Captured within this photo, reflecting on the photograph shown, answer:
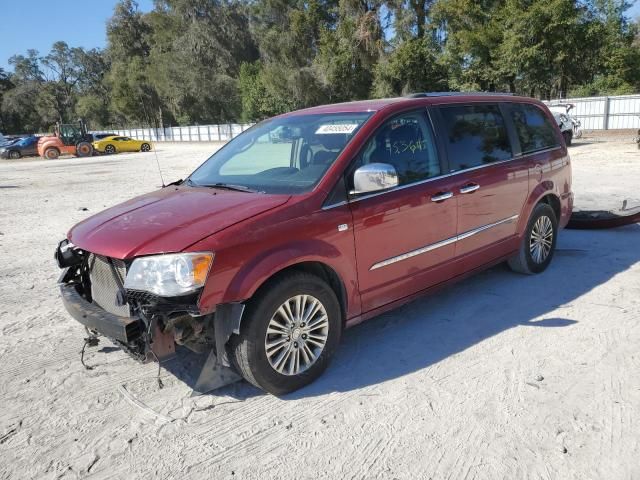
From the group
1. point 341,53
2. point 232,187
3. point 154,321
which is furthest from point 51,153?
point 154,321

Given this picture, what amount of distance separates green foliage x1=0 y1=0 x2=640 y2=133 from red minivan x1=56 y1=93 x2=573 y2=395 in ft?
103

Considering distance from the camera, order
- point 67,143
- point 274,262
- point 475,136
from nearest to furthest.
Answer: point 274,262 < point 475,136 < point 67,143

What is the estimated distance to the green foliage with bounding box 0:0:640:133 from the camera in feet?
110

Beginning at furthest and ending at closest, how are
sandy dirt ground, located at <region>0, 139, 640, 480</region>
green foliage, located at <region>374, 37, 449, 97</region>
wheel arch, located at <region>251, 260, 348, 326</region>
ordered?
1. green foliage, located at <region>374, 37, 449, 97</region>
2. wheel arch, located at <region>251, 260, 348, 326</region>
3. sandy dirt ground, located at <region>0, 139, 640, 480</region>

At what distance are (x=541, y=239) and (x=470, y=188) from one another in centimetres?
151

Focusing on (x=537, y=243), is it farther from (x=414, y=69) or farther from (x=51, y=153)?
(x=414, y=69)

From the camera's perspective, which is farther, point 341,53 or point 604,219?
point 341,53

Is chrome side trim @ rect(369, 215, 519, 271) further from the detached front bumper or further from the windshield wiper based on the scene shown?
the detached front bumper

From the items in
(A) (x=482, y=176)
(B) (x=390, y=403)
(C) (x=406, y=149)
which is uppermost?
(C) (x=406, y=149)

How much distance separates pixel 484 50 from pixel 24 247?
33259 mm

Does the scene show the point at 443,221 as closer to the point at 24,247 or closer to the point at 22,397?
the point at 22,397

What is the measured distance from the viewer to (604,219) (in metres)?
6.95

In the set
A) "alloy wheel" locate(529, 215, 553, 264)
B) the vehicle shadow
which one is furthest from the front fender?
"alloy wheel" locate(529, 215, 553, 264)

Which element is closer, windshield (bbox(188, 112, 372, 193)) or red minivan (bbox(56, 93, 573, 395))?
red minivan (bbox(56, 93, 573, 395))
